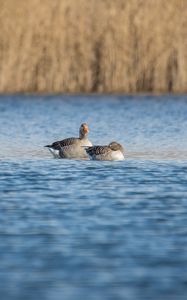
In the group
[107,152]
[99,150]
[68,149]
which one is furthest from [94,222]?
[68,149]

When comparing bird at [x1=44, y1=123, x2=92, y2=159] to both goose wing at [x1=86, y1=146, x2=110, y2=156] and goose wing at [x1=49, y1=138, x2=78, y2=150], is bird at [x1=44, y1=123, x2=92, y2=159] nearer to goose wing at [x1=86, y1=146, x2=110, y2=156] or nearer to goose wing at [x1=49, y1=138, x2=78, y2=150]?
goose wing at [x1=49, y1=138, x2=78, y2=150]

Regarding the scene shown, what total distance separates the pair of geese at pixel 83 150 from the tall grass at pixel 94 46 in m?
12.9

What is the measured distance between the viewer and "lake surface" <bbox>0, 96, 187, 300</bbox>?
22.4 feet

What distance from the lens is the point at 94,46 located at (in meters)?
29.1

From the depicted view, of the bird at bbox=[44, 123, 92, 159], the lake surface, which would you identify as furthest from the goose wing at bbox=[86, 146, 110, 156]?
the bird at bbox=[44, 123, 92, 159]

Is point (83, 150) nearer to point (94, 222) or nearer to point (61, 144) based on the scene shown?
point (61, 144)

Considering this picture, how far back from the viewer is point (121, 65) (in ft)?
93.4

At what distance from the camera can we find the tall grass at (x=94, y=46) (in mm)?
28484

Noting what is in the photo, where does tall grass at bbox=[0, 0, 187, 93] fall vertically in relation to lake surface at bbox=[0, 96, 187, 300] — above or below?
above

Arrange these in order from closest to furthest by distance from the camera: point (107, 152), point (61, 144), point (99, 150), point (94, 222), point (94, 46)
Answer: point (94, 222)
point (107, 152)
point (99, 150)
point (61, 144)
point (94, 46)

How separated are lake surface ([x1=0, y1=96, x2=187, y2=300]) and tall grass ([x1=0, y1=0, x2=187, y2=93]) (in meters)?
9.75

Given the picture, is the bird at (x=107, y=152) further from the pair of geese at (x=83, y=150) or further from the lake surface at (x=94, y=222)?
the lake surface at (x=94, y=222)

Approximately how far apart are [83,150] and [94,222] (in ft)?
20.1

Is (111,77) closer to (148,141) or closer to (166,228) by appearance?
(148,141)
